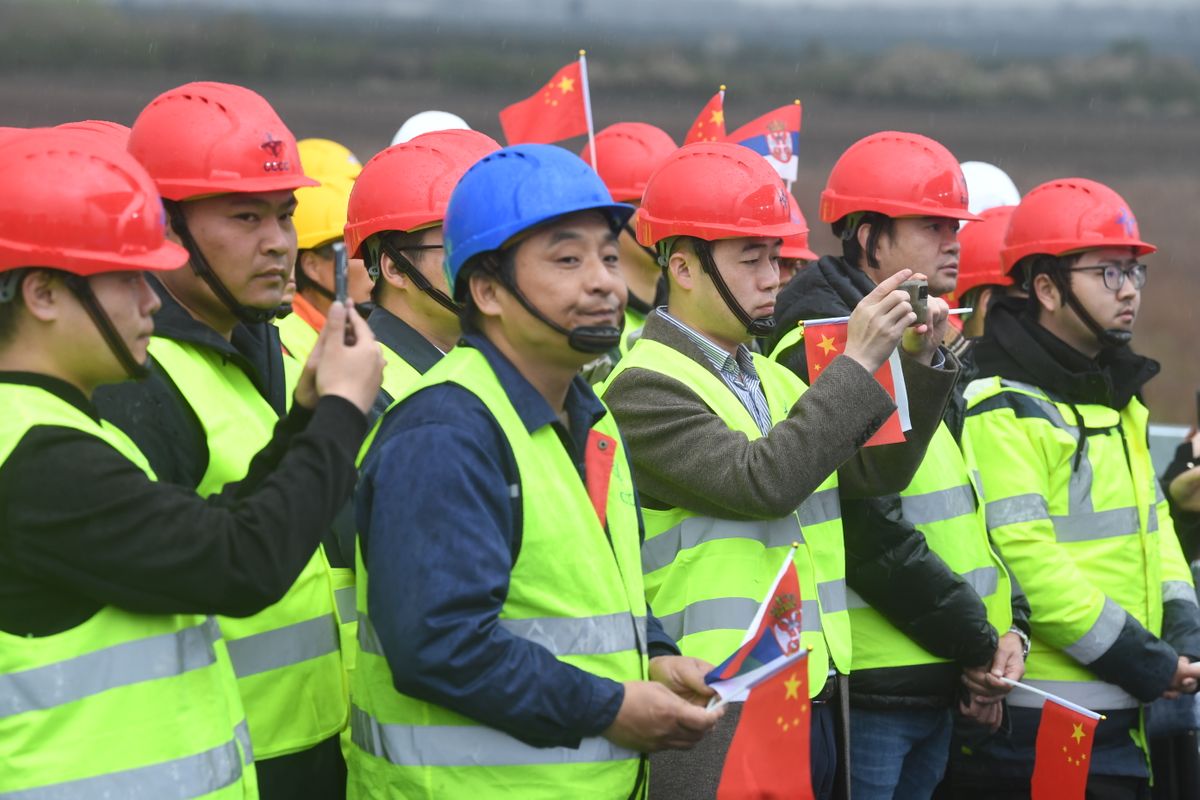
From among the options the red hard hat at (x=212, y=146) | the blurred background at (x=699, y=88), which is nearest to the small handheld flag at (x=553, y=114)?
the red hard hat at (x=212, y=146)

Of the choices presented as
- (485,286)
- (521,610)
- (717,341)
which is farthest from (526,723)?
(717,341)

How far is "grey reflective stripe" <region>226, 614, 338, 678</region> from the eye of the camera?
3615mm

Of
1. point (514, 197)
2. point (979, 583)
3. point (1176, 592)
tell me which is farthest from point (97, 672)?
point (1176, 592)

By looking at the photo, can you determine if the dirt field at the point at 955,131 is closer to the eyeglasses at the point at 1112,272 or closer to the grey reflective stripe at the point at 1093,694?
the eyeglasses at the point at 1112,272

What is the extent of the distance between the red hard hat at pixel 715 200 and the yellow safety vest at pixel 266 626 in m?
1.28

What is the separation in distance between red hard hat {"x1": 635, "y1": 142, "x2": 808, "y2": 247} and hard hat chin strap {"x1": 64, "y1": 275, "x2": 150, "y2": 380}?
1.83 m

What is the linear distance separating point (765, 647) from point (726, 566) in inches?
33.0

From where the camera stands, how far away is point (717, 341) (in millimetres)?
4477

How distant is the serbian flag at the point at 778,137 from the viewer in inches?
282

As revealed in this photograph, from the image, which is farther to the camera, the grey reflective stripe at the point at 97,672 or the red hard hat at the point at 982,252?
the red hard hat at the point at 982,252

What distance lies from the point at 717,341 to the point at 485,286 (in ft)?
3.84

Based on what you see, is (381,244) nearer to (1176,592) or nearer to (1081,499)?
(1081,499)

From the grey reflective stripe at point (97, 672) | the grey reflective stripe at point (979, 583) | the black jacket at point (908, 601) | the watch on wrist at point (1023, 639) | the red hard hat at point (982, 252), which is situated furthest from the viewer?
the red hard hat at point (982, 252)

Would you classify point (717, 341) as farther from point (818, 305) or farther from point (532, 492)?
point (532, 492)
